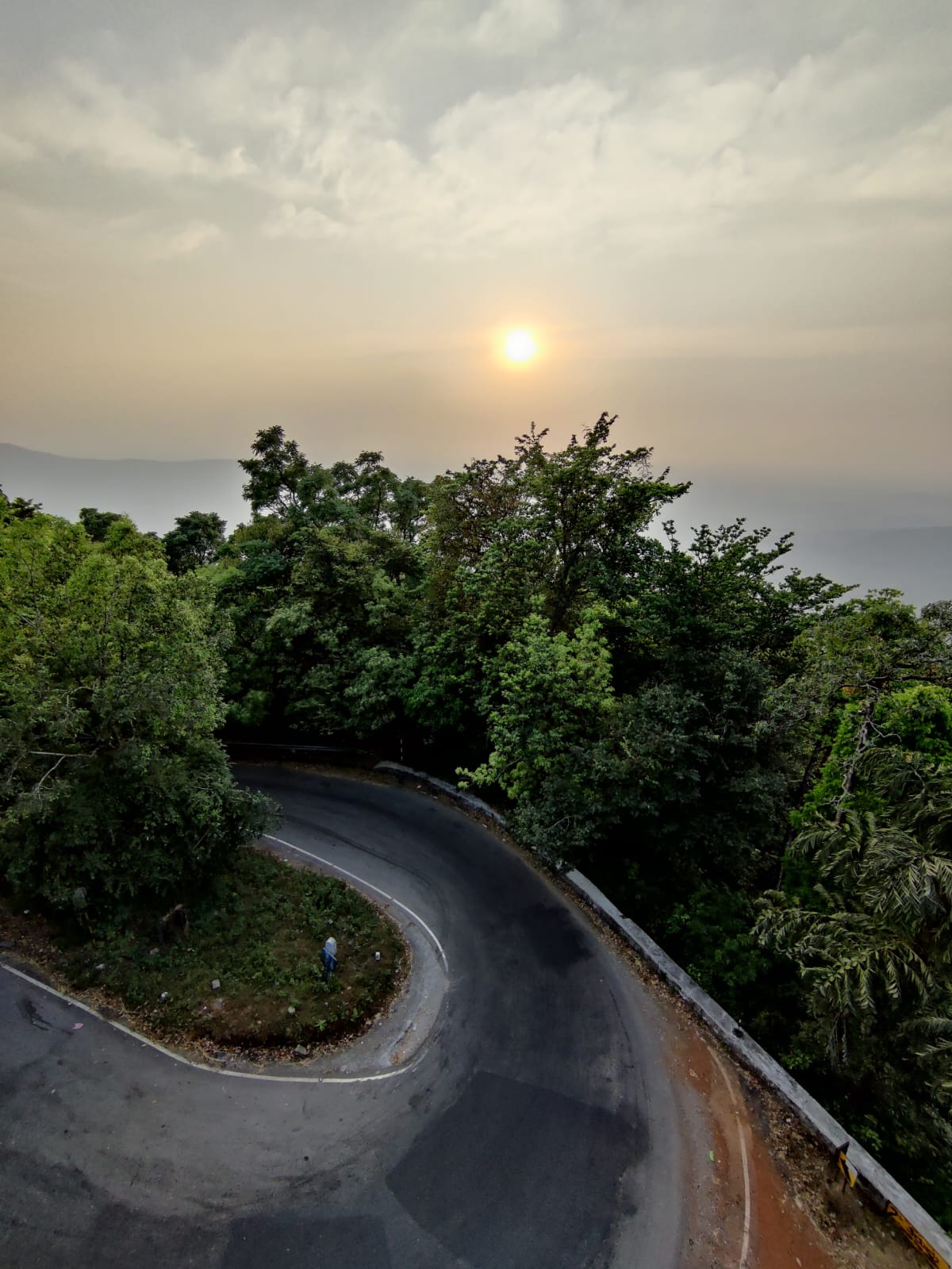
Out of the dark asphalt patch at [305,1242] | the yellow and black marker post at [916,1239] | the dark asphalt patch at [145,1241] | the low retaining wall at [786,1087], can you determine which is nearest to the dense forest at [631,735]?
the low retaining wall at [786,1087]

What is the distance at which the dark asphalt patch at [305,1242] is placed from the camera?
25.4 feet

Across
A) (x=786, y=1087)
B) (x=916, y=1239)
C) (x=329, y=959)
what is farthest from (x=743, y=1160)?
(x=329, y=959)

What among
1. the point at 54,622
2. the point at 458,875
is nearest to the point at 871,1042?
the point at 458,875

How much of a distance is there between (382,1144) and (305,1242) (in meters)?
1.69

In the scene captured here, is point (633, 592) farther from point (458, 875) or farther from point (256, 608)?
point (256, 608)

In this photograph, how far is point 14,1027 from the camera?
432 inches

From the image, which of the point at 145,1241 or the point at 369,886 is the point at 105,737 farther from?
the point at 145,1241

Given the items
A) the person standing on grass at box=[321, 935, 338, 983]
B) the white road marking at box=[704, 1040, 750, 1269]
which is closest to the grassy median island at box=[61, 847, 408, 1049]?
the person standing on grass at box=[321, 935, 338, 983]

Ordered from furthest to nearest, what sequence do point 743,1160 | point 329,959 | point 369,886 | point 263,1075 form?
point 369,886 → point 329,959 → point 263,1075 → point 743,1160

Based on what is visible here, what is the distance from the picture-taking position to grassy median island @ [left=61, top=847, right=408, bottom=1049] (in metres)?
11.4

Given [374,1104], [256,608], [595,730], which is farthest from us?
[256,608]

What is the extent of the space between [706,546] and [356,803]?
50.5 feet

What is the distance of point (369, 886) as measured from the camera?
16062 mm

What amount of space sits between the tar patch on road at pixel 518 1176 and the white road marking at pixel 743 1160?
1.69 metres
